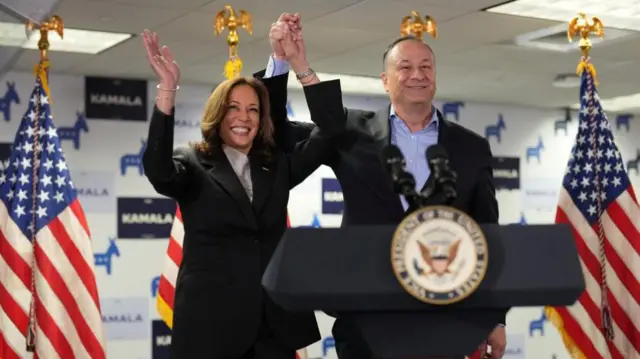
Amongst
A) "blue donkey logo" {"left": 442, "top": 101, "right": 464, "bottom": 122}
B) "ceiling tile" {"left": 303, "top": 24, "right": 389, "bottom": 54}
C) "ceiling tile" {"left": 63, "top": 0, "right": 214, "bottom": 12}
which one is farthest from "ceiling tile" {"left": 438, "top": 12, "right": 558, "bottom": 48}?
"blue donkey logo" {"left": 442, "top": 101, "right": 464, "bottom": 122}

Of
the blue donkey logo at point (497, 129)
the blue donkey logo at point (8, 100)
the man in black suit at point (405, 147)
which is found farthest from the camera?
the blue donkey logo at point (497, 129)

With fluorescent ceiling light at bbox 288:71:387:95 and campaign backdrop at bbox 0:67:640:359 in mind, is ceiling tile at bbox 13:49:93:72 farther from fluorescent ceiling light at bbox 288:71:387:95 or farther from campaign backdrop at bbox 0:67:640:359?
fluorescent ceiling light at bbox 288:71:387:95

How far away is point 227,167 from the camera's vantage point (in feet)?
7.27

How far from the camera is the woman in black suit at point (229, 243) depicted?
7.11ft

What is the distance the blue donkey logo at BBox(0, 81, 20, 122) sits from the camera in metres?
7.04

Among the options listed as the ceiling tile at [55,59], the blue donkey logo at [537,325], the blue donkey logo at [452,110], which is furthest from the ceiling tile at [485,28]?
the blue donkey logo at [537,325]

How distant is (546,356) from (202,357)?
782 centimetres

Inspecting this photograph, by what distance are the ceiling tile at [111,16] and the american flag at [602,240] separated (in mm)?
2301

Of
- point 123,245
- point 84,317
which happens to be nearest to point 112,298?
point 123,245

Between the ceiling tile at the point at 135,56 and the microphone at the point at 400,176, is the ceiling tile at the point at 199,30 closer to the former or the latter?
the ceiling tile at the point at 135,56

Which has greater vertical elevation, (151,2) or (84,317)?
(151,2)

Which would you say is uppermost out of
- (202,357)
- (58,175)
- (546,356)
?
(58,175)

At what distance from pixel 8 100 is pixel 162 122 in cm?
541

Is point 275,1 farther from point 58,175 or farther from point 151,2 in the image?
point 58,175
